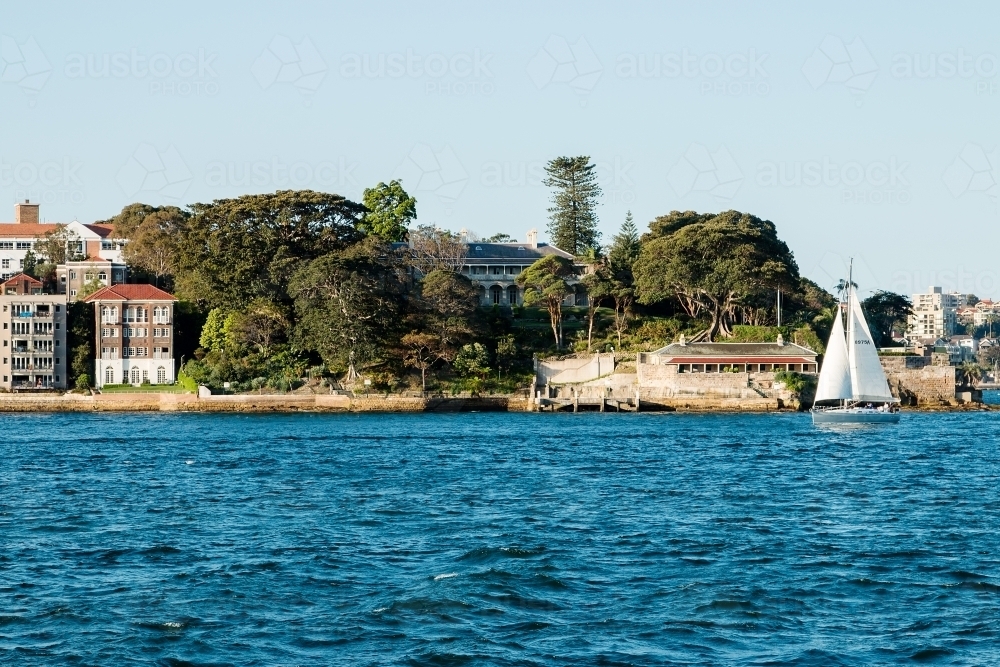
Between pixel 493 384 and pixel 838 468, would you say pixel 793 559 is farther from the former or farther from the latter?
pixel 493 384

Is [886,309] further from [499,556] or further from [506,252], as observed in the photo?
[499,556]

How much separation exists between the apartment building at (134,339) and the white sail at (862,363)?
49540 mm

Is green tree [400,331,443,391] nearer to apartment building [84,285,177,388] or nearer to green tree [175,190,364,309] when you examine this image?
green tree [175,190,364,309]

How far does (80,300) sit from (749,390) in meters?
49.9

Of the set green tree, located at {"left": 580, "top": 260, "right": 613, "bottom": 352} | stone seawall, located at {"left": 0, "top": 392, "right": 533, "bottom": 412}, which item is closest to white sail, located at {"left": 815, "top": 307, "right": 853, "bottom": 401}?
stone seawall, located at {"left": 0, "top": 392, "right": 533, "bottom": 412}

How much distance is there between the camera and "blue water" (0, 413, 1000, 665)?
25.6m

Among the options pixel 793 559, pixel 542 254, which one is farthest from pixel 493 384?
pixel 793 559

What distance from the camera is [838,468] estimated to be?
54000mm

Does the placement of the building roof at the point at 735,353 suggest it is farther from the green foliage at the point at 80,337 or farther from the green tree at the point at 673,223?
the green foliage at the point at 80,337

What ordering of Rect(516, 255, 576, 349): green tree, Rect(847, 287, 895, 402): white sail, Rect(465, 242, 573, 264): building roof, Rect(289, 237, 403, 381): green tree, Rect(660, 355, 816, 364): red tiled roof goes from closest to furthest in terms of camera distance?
1. Rect(847, 287, 895, 402): white sail
2. Rect(289, 237, 403, 381): green tree
3. Rect(660, 355, 816, 364): red tiled roof
4. Rect(516, 255, 576, 349): green tree
5. Rect(465, 242, 573, 264): building roof

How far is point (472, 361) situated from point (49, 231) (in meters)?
54.4

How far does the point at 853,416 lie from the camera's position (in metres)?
75.2

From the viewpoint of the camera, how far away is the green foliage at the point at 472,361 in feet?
314

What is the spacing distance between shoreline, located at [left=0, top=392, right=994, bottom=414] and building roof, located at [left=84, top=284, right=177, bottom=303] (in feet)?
34.1
